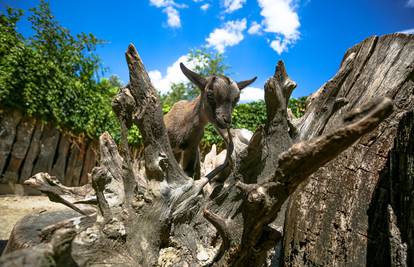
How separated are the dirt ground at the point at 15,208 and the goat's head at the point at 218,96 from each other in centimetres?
343

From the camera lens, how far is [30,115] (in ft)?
19.5

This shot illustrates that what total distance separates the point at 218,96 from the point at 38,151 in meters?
5.11

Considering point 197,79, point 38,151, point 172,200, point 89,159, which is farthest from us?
point 89,159

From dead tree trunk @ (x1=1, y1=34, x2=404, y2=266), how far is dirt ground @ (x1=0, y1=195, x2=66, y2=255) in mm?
3545

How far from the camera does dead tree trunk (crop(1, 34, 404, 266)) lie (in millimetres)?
1281

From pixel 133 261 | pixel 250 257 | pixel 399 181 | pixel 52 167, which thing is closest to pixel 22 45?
pixel 52 167

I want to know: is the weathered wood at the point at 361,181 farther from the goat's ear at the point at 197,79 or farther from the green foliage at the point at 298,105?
the green foliage at the point at 298,105

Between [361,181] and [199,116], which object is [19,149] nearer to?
[199,116]

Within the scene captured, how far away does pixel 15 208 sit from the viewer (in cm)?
541

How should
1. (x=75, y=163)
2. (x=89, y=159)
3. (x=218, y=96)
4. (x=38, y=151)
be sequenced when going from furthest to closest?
(x=89, y=159), (x=75, y=163), (x=38, y=151), (x=218, y=96)

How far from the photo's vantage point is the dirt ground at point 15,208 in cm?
450

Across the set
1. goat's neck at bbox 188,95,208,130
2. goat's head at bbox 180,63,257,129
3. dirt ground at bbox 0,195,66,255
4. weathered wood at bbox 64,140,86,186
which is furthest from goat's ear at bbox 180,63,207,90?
weathered wood at bbox 64,140,86,186

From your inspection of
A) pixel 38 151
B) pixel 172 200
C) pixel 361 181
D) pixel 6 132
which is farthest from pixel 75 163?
pixel 361 181

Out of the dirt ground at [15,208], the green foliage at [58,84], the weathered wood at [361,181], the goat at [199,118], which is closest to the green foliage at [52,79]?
the green foliage at [58,84]
